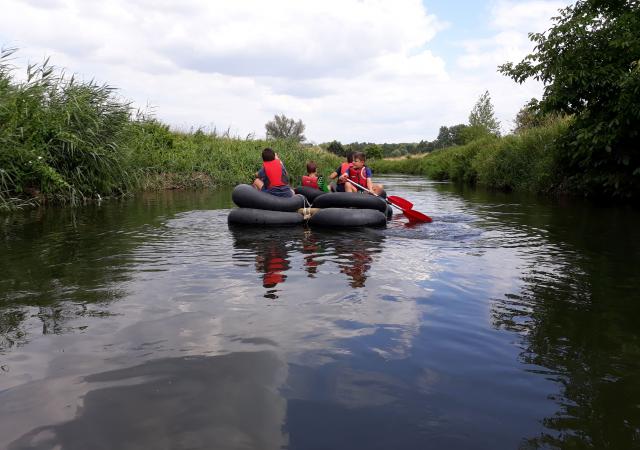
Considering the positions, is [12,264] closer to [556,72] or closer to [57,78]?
[57,78]

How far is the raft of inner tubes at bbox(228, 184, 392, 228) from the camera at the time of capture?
751cm

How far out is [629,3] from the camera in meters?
11.6

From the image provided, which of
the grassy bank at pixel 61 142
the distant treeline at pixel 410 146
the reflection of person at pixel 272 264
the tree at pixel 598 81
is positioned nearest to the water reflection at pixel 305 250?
the reflection of person at pixel 272 264

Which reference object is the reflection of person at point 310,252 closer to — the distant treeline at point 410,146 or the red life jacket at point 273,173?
the red life jacket at point 273,173

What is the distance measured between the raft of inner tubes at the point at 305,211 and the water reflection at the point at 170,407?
4.79 m

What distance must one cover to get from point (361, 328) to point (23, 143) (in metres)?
8.71

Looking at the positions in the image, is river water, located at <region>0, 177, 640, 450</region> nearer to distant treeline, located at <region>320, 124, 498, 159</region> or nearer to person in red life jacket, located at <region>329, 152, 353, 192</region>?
person in red life jacket, located at <region>329, 152, 353, 192</region>

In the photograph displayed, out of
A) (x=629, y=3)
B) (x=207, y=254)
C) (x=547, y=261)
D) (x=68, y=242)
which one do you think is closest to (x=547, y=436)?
(x=547, y=261)

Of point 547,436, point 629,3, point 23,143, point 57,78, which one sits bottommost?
point 547,436

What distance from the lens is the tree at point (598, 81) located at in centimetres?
1062

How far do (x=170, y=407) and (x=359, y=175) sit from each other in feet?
22.8

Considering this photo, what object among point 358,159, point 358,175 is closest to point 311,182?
point 358,175

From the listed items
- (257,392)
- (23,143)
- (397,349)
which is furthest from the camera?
(23,143)

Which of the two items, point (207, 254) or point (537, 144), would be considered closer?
point (207, 254)
